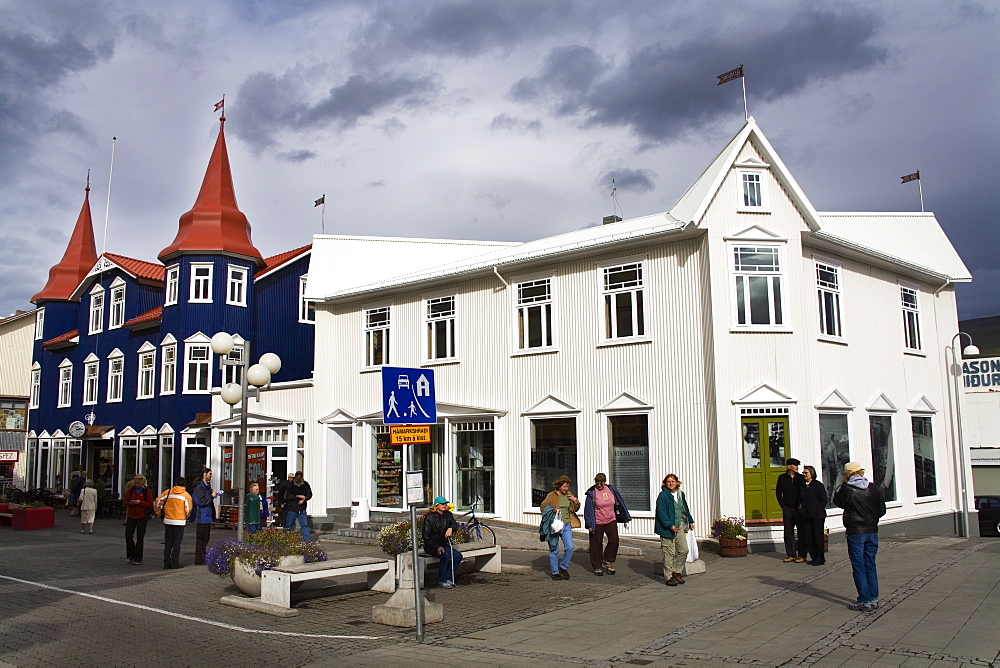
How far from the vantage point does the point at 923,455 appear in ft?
69.4

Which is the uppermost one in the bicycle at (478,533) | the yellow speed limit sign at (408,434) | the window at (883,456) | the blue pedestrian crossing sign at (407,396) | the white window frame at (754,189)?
the white window frame at (754,189)

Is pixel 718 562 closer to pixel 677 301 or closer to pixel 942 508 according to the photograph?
pixel 677 301

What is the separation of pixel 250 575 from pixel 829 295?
45.2ft

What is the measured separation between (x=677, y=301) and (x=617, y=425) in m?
2.98

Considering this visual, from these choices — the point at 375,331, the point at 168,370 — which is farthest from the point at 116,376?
the point at 375,331

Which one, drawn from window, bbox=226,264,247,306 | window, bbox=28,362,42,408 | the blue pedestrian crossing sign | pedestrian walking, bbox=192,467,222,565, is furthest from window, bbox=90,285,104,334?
the blue pedestrian crossing sign

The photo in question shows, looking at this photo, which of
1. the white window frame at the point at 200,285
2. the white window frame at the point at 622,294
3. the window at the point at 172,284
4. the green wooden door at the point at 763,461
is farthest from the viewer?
the window at the point at 172,284

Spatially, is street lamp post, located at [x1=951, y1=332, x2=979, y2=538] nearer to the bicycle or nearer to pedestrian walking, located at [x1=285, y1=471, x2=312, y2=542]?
the bicycle

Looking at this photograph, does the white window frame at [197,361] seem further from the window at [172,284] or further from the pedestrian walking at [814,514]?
the pedestrian walking at [814,514]

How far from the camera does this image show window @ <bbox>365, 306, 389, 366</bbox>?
23266mm

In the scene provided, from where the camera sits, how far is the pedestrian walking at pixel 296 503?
17703 millimetres

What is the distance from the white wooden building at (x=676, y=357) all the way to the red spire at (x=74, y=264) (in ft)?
70.9

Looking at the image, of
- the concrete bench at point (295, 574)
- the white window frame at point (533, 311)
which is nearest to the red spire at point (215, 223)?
the white window frame at point (533, 311)

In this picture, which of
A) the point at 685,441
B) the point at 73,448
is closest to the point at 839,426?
the point at 685,441
